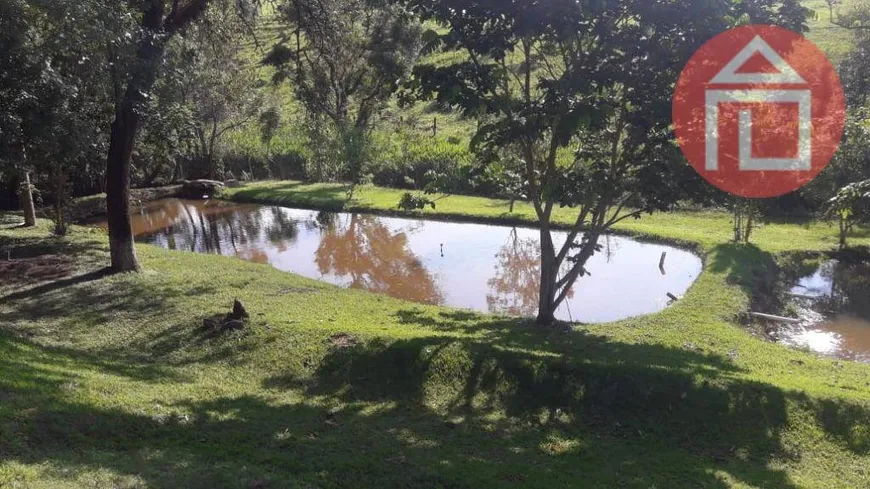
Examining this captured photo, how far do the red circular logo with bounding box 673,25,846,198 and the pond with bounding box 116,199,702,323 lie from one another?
262 centimetres

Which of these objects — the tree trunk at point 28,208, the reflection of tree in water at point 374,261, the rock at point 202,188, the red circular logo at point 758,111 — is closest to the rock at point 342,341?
the reflection of tree in water at point 374,261

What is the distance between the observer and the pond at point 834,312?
10.2 m

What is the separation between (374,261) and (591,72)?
28.7 feet

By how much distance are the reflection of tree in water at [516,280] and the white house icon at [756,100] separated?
13.8 ft

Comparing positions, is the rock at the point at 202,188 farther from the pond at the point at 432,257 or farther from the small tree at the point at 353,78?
the small tree at the point at 353,78

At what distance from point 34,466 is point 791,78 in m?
12.6

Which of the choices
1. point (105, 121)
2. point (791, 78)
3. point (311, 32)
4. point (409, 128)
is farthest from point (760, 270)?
point (409, 128)

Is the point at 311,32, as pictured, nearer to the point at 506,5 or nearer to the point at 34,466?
the point at 506,5

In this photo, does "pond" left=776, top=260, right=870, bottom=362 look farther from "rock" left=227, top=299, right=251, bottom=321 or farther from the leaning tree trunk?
the leaning tree trunk

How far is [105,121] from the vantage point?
45.7 ft

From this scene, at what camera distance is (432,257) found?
15906mm

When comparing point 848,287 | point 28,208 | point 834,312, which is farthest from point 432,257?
point 28,208

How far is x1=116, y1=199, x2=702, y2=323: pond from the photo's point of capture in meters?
Answer: 12.8

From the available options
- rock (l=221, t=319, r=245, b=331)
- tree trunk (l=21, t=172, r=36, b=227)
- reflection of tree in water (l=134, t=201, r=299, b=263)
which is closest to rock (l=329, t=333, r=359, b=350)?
rock (l=221, t=319, r=245, b=331)
